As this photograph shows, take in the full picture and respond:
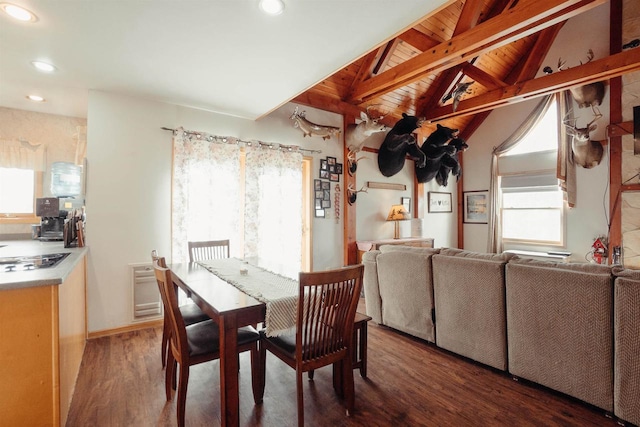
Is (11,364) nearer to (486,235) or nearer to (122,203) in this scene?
(122,203)

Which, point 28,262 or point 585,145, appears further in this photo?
point 585,145

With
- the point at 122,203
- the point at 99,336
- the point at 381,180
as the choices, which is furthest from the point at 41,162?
the point at 381,180

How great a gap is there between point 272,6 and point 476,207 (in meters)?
6.57

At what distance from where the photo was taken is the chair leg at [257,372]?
1.92 m

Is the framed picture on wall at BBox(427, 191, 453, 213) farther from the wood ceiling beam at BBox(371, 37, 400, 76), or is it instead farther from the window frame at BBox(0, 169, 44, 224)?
the window frame at BBox(0, 169, 44, 224)

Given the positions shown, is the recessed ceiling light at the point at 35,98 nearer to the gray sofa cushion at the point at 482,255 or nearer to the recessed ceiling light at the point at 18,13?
the recessed ceiling light at the point at 18,13

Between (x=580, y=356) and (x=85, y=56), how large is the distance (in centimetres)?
431

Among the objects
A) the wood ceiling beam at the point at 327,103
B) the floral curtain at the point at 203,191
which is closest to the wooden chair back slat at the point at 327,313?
the floral curtain at the point at 203,191

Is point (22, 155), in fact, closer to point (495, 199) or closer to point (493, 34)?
point (493, 34)

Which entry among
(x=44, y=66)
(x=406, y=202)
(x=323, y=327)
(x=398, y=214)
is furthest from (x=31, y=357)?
(x=406, y=202)

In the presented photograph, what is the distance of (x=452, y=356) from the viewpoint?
2633 mm

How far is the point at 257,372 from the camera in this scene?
194 cm

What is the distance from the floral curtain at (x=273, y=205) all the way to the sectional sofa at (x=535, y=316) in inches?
66.4

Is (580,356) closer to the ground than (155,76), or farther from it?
closer to the ground
